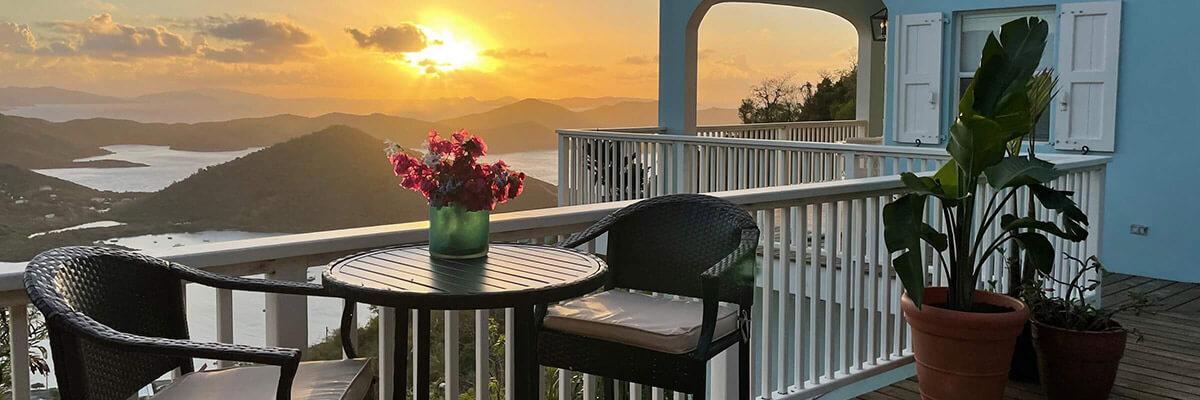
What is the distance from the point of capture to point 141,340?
1.56 metres

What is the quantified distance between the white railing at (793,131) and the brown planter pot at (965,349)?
6086mm

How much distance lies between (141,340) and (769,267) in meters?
2.29

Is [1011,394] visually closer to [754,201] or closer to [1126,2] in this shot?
[754,201]

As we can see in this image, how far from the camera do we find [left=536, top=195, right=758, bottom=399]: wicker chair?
7.86 feet

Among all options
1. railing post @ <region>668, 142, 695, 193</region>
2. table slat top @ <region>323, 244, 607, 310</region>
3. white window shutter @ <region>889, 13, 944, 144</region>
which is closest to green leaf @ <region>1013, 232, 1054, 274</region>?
table slat top @ <region>323, 244, 607, 310</region>

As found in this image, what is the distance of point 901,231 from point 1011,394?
3.88ft

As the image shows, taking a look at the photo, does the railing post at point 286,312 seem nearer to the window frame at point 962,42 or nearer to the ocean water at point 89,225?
the window frame at point 962,42

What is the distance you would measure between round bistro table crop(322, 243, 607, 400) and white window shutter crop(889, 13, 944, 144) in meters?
6.37

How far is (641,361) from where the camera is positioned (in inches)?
95.6

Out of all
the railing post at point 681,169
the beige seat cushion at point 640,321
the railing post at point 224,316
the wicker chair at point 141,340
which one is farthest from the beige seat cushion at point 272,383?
the railing post at point 681,169

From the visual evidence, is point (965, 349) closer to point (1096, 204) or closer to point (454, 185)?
point (454, 185)

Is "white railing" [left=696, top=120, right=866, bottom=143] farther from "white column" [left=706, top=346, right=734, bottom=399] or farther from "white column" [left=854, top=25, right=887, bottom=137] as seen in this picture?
"white column" [left=706, top=346, right=734, bottom=399]

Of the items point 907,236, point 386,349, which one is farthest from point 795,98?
point 386,349

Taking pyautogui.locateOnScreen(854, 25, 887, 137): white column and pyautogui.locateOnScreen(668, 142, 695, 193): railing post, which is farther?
pyautogui.locateOnScreen(854, 25, 887, 137): white column
